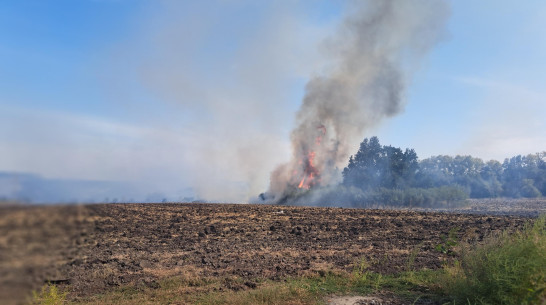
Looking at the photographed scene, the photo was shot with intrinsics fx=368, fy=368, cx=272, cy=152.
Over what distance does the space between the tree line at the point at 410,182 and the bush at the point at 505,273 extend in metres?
48.7

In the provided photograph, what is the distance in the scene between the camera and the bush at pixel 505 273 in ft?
22.6

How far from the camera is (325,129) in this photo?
59750 millimetres

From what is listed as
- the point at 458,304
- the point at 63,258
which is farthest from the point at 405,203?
the point at 63,258

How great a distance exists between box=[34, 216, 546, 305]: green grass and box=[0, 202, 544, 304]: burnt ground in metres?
0.66

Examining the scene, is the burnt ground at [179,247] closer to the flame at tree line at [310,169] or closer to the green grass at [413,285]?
the green grass at [413,285]

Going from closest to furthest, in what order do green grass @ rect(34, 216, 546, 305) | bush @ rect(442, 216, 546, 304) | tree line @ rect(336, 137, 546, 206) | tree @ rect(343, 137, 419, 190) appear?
bush @ rect(442, 216, 546, 304) → green grass @ rect(34, 216, 546, 305) → tree line @ rect(336, 137, 546, 206) → tree @ rect(343, 137, 419, 190)

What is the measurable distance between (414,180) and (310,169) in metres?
21.0

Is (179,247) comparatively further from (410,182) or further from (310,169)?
(410,182)

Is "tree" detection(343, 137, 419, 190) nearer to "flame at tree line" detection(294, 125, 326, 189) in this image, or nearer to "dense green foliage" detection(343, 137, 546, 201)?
"dense green foliage" detection(343, 137, 546, 201)

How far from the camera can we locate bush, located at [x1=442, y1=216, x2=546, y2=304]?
22.6 ft

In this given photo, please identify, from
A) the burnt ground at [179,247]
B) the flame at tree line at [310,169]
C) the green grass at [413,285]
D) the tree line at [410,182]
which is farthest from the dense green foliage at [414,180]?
the green grass at [413,285]

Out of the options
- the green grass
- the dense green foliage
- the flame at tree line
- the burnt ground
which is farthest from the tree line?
the green grass

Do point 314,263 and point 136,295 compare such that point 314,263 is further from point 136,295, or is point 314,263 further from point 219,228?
point 219,228

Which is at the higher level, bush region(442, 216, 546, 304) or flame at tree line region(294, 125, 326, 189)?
flame at tree line region(294, 125, 326, 189)
